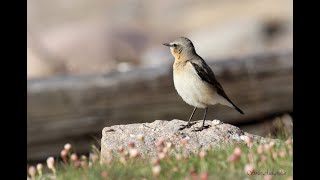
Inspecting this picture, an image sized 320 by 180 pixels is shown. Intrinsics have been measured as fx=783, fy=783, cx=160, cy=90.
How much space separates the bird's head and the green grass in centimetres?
209

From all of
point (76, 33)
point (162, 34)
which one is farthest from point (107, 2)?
point (76, 33)

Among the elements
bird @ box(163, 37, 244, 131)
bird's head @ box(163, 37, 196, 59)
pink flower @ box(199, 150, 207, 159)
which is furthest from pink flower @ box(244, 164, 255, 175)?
bird's head @ box(163, 37, 196, 59)

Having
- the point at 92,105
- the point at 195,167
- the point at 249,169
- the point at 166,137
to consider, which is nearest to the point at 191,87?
the point at 166,137

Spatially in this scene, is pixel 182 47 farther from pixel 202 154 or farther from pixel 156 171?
pixel 156 171

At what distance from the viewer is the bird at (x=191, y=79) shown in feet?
32.2

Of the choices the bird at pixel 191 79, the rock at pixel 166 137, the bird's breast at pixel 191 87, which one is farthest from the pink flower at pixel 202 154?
the bird's breast at pixel 191 87

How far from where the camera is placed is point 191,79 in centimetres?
983

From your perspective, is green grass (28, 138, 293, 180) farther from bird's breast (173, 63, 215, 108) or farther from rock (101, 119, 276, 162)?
bird's breast (173, 63, 215, 108)

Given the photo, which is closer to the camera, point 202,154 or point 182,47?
point 202,154

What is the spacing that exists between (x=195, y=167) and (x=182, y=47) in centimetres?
268

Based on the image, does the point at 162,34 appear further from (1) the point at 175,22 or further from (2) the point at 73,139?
(2) the point at 73,139

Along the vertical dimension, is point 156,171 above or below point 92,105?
above

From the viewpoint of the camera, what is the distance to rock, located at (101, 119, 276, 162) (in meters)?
9.17

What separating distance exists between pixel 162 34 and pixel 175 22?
7.17 ft
